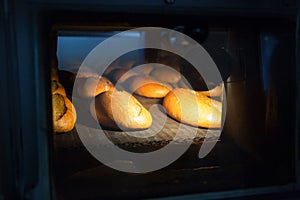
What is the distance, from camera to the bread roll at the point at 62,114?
2.41 ft

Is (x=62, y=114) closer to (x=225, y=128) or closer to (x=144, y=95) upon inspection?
(x=144, y=95)

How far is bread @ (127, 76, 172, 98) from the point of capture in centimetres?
91

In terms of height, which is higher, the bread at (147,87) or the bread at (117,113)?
the bread at (147,87)

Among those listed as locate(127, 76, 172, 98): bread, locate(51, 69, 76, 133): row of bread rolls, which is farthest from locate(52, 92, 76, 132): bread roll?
locate(127, 76, 172, 98): bread

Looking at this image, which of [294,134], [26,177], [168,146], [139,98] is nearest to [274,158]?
[294,134]

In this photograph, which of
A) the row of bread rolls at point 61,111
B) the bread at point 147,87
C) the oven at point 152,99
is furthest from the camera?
the bread at point 147,87

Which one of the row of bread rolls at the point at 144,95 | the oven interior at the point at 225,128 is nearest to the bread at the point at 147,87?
the row of bread rolls at the point at 144,95

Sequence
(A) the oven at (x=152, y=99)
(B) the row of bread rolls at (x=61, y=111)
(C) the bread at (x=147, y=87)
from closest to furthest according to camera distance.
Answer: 1. (A) the oven at (x=152, y=99)
2. (B) the row of bread rolls at (x=61, y=111)
3. (C) the bread at (x=147, y=87)

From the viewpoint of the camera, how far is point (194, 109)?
834mm

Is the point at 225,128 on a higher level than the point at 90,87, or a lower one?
lower

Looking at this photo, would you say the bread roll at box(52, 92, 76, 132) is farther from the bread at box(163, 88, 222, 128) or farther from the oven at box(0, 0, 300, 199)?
the bread at box(163, 88, 222, 128)

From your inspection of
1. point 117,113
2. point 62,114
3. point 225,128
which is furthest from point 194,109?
point 62,114

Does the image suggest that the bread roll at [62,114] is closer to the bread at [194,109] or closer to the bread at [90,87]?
the bread at [90,87]

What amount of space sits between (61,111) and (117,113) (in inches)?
5.5
